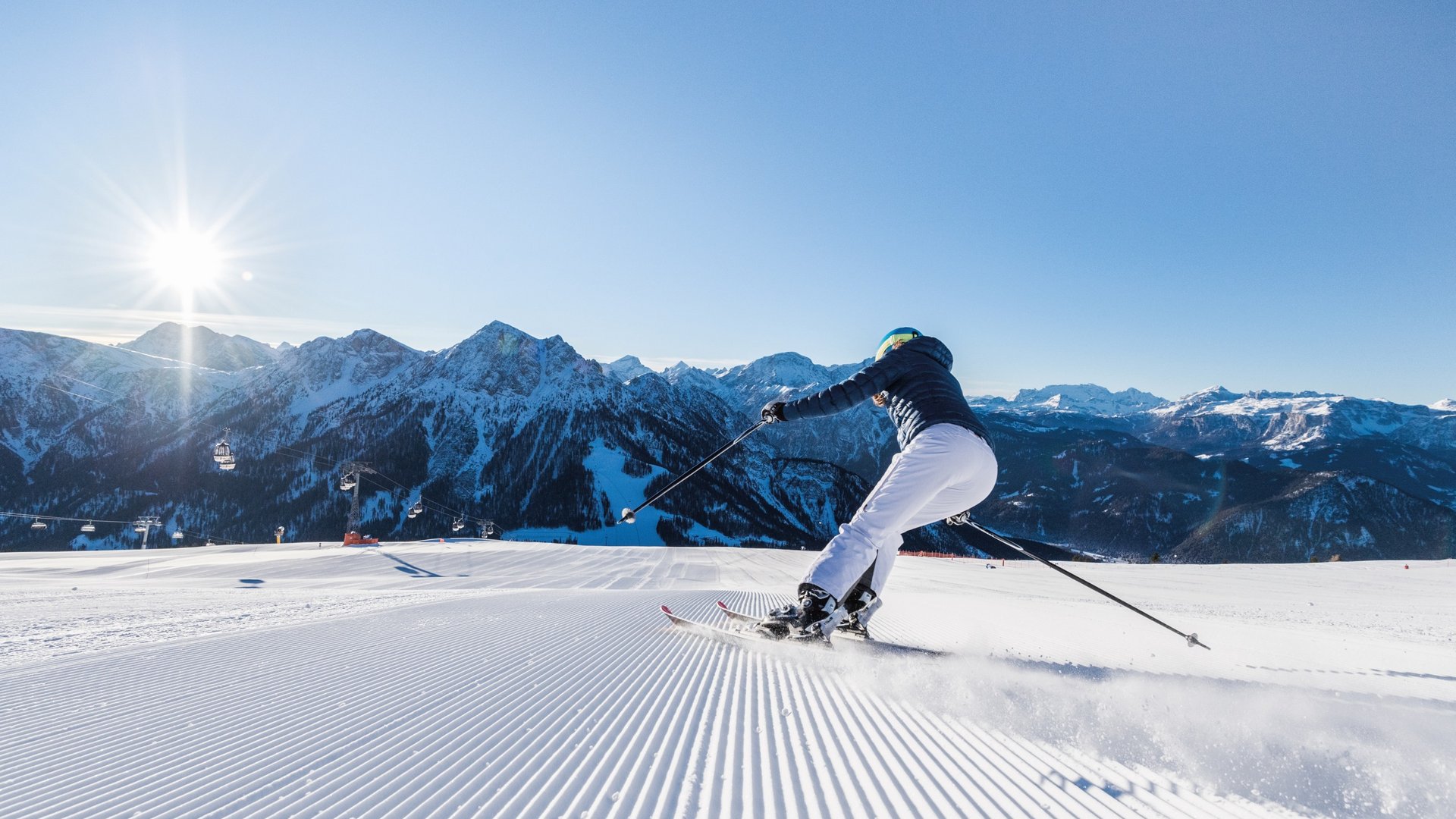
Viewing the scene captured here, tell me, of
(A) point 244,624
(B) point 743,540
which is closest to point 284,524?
(B) point 743,540

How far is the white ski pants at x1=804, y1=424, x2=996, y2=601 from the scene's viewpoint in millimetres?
4297

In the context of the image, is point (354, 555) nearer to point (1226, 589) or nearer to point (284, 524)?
point (1226, 589)

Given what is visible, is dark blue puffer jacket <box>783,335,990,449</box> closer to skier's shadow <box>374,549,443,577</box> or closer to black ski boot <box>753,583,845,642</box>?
black ski boot <box>753,583,845,642</box>

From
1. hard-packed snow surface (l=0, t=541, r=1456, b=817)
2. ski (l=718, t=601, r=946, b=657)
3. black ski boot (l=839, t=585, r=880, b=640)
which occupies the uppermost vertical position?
black ski boot (l=839, t=585, r=880, b=640)

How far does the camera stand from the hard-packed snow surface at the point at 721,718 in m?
2.39

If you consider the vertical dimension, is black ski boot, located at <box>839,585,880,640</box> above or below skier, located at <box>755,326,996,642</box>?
below

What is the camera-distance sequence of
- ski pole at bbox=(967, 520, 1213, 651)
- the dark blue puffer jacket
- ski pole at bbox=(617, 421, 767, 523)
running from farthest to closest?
ski pole at bbox=(617, 421, 767, 523), the dark blue puffer jacket, ski pole at bbox=(967, 520, 1213, 651)

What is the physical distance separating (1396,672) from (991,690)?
2.30 meters

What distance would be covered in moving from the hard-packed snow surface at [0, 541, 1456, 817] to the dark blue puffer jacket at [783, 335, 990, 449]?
177 centimetres

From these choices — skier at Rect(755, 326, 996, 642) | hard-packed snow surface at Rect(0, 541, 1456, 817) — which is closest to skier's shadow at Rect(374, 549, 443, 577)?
hard-packed snow surface at Rect(0, 541, 1456, 817)

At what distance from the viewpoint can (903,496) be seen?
4.31m

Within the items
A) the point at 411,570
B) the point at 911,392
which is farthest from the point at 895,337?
the point at 411,570

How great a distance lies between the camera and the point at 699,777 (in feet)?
8.66

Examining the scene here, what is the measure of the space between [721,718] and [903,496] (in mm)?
1890
